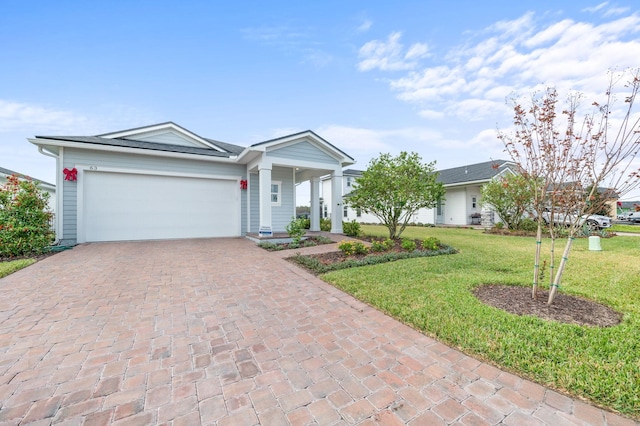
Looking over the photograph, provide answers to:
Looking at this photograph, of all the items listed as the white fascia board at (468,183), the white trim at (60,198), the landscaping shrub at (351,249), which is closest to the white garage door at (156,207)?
the white trim at (60,198)

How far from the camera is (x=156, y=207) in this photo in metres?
10.0

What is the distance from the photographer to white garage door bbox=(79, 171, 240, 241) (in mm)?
9195

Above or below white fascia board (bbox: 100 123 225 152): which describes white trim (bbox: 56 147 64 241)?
below

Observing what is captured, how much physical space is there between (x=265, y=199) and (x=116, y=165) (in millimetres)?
5501

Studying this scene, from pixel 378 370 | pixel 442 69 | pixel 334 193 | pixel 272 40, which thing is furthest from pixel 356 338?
pixel 272 40

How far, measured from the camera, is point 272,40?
10125 mm

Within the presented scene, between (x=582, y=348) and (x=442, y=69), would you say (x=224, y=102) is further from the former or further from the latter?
(x=582, y=348)

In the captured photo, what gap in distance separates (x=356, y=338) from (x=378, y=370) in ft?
1.80

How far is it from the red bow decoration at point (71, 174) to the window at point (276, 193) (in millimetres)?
6817

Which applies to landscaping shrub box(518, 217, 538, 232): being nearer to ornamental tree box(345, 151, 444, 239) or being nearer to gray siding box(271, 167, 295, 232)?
ornamental tree box(345, 151, 444, 239)

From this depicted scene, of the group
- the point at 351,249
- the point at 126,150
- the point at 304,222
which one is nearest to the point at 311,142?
the point at 304,222

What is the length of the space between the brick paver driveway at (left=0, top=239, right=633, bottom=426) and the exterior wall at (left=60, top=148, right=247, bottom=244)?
5806 millimetres

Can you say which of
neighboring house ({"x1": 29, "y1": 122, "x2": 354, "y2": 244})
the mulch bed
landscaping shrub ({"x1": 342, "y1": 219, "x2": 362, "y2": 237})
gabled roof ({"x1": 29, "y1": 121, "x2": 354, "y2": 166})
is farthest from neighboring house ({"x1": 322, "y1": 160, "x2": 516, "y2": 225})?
the mulch bed

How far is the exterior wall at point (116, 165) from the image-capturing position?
28.5 feet
